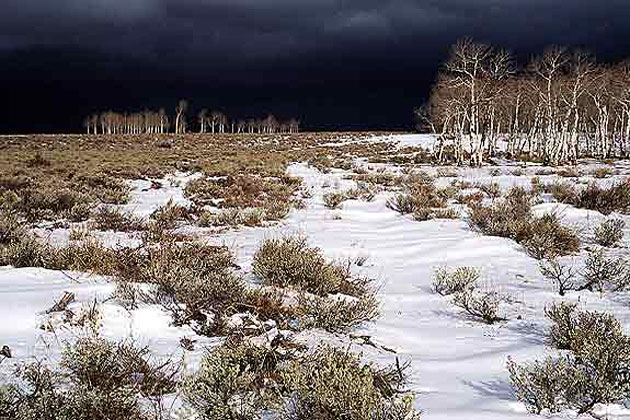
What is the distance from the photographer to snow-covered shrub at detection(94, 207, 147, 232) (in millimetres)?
8992

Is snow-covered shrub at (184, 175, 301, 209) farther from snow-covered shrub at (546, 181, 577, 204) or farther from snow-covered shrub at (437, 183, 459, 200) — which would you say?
snow-covered shrub at (546, 181, 577, 204)

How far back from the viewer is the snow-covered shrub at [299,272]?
18.4 ft

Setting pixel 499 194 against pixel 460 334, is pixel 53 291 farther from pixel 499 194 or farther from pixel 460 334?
pixel 499 194

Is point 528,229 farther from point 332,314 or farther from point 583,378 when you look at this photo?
point 583,378

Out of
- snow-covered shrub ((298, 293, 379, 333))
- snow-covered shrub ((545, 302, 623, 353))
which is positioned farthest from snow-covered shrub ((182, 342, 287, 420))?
snow-covered shrub ((545, 302, 623, 353))

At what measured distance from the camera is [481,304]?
546 cm

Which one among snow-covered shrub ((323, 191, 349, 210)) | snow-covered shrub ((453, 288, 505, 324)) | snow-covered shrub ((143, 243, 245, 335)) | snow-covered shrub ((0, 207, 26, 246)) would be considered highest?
snow-covered shrub ((323, 191, 349, 210))

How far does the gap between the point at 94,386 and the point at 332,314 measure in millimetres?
2294

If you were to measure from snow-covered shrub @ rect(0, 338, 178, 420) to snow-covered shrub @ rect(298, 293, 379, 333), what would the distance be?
154 cm

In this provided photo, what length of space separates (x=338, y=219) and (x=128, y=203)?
5.88 metres

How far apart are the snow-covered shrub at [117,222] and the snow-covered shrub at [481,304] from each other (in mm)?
6285

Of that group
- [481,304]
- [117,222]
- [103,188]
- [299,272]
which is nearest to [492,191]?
[481,304]

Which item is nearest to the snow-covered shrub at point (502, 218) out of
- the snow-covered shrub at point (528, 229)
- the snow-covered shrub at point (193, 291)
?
the snow-covered shrub at point (528, 229)

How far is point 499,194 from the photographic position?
548 inches
